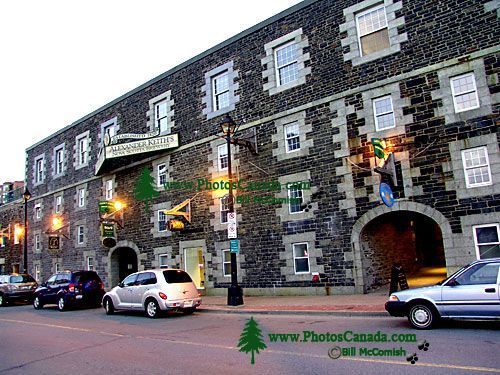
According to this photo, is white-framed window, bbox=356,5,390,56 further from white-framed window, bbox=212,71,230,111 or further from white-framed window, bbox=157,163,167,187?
white-framed window, bbox=157,163,167,187

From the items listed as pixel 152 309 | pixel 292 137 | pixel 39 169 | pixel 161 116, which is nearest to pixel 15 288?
pixel 161 116

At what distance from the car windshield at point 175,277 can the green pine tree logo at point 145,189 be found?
9254 mm

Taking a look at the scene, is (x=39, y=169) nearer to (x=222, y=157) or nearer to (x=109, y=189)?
(x=109, y=189)

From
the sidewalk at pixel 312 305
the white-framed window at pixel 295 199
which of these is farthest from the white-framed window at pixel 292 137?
the sidewalk at pixel 312 305

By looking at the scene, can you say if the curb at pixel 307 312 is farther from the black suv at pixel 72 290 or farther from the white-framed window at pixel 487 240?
the black suv at pixel 72 290

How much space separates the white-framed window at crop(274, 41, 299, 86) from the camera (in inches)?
719

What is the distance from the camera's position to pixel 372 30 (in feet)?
53.1

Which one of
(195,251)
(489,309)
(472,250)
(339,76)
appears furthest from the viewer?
(195,251)

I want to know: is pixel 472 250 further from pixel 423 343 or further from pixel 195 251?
pixel 195 251

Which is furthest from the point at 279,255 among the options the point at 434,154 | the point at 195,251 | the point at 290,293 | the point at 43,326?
the point at 43,326

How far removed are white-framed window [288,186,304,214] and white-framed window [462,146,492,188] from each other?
6.25 meters

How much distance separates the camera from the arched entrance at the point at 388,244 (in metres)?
14.4

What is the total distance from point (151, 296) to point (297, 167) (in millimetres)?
7789

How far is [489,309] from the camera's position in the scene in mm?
8414
